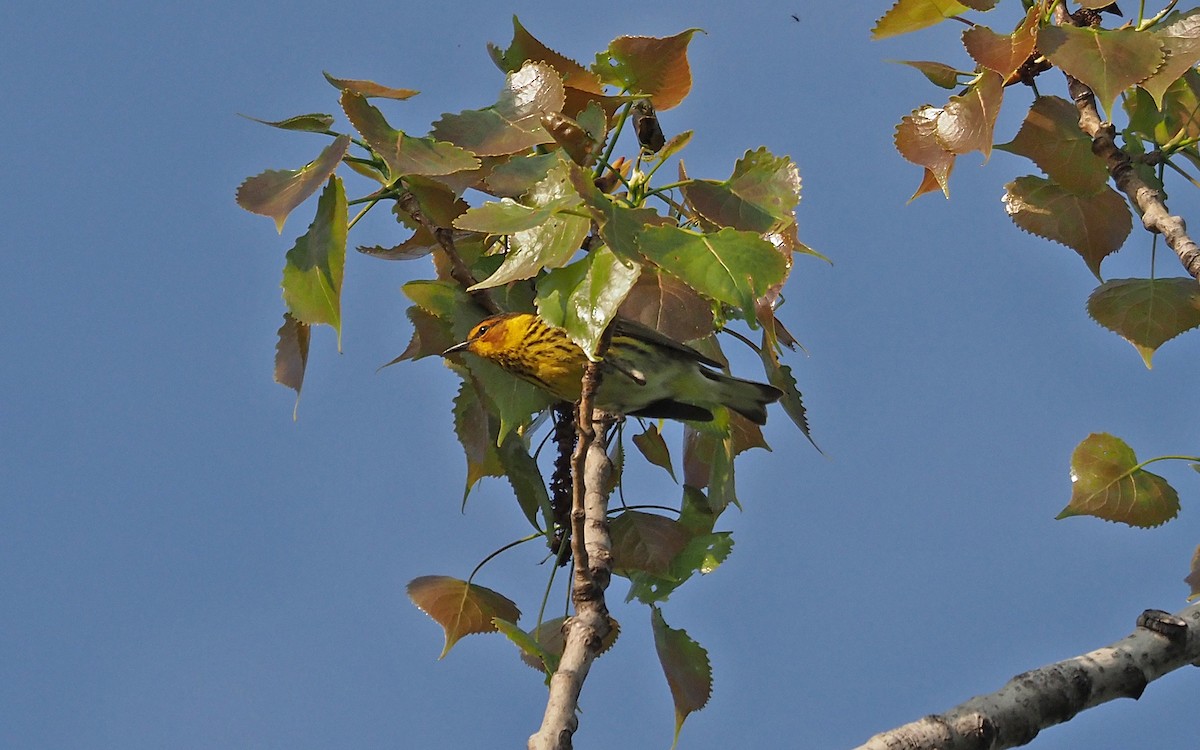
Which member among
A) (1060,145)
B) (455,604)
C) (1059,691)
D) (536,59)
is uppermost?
(536,59)

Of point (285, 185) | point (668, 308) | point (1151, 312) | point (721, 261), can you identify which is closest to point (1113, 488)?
point (1151, 312)

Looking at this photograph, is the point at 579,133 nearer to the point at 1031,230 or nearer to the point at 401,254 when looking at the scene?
the point at 401,254

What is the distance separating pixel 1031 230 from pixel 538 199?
6.26 feet

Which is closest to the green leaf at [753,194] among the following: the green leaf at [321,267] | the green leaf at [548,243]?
the green leaf at [548,243]

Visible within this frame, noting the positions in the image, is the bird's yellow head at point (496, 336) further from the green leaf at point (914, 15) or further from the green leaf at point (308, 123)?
the green leaf at point (914, 15)

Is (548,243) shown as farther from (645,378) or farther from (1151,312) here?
(1151,312)

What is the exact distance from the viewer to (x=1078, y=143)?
382cm

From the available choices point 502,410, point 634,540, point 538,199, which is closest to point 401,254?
point 502,410

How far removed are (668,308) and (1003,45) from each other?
4.21 feet

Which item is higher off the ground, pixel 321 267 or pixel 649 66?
pixel 649 66

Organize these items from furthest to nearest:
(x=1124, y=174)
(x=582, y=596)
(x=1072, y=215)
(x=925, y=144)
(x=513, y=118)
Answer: (x=1072, y=215), (x=1124, y=174), (x=925, y=144), (x=513, y=118), (x=582, y=596)

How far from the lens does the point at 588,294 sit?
2.52m

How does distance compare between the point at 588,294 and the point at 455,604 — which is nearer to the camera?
the point at 588,294

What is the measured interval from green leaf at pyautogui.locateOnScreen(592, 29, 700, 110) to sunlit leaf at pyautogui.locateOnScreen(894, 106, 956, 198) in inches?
26.1
